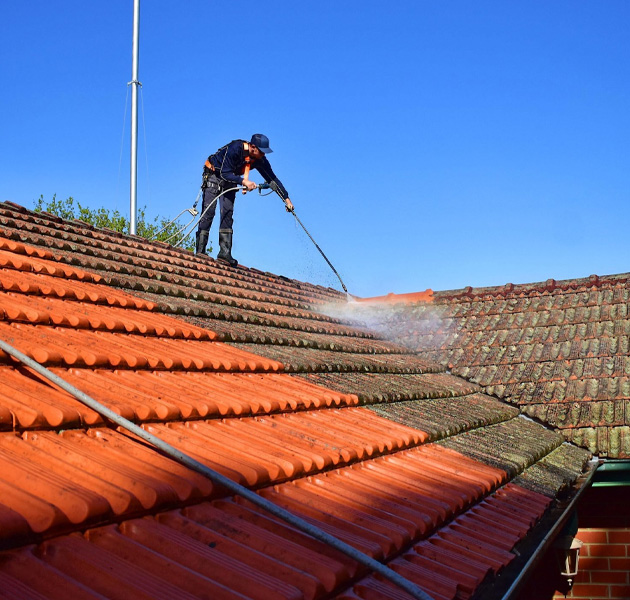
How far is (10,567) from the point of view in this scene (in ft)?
4.60

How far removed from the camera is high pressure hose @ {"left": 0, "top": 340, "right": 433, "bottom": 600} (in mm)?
1807

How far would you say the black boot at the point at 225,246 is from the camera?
28.0ft

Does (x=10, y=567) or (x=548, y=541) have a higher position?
(x=10, y=567)

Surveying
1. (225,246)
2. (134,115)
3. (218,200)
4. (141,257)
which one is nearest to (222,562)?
(141,257)

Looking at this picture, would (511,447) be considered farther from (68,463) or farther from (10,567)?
(10,567)

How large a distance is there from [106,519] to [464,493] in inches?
85.2

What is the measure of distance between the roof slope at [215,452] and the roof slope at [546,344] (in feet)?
2.30

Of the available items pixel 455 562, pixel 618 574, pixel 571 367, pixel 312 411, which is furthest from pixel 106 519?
pixel 571 367

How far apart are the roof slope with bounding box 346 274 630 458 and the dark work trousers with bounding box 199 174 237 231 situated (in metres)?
2.67

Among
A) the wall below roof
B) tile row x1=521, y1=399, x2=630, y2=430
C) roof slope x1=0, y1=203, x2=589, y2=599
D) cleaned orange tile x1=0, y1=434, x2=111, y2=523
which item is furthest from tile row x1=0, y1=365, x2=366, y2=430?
the wall below roof

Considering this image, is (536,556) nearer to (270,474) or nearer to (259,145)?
A: (270,474)

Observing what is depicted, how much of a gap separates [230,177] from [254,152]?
0.44m

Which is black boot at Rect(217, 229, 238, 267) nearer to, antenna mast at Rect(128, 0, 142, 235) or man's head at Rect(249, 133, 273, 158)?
man's head at Rect(249, 133, 273, 158)

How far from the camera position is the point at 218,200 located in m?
9.14
